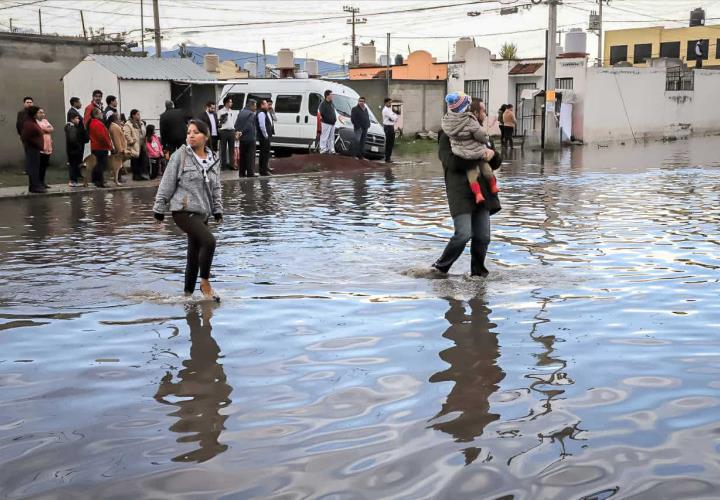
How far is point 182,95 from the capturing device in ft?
81.1

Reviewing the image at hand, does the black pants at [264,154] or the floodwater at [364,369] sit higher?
the black pants at [264,154]

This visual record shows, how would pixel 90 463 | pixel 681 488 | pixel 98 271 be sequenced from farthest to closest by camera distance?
pixel 98 271 < pixel 90 463 < pixel 681 488

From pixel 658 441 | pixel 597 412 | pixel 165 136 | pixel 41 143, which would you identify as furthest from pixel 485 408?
pixel 165 136

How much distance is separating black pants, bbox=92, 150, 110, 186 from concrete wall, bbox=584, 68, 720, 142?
2755cm

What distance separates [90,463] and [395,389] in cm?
184

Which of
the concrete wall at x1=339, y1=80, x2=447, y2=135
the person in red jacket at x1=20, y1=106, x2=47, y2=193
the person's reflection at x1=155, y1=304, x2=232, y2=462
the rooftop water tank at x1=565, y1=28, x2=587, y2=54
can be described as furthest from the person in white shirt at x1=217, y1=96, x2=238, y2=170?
the rooftop water tank at x1=565, y1=28, x2=587, y2=54

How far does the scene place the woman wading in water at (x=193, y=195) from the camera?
798cm

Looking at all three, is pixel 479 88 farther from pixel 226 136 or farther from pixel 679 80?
pixel 226 136

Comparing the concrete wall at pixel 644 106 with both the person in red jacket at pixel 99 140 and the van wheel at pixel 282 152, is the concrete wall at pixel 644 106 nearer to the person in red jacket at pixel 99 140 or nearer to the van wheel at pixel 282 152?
the van wheel at pixel 282 152

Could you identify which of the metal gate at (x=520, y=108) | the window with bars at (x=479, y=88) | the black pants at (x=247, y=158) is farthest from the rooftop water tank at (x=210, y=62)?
the black pants at (x=247, y=158)

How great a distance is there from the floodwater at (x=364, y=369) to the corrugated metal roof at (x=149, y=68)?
12132 mm

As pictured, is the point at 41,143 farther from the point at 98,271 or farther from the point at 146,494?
the point at 146,494

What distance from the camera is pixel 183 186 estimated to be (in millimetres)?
8016

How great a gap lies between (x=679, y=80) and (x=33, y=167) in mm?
39564
